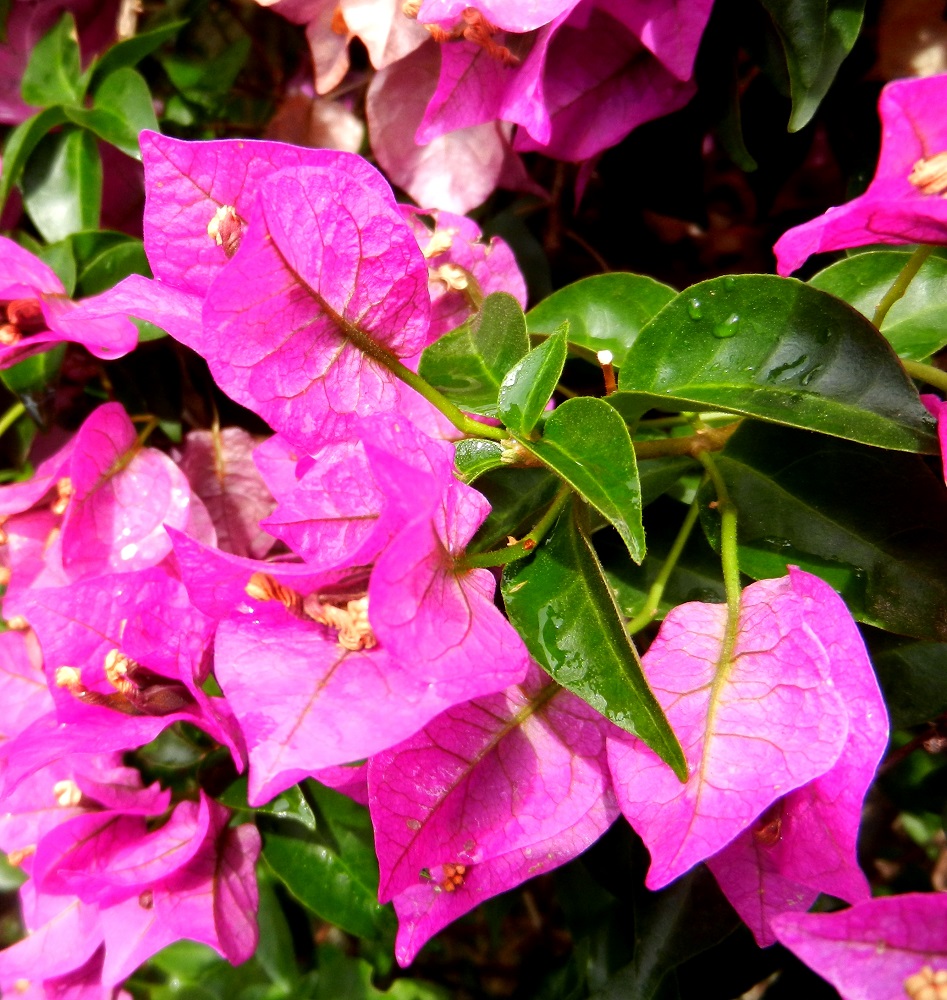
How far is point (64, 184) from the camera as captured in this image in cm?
74

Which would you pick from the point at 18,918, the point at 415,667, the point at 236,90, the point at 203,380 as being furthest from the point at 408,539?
the point at 18,918

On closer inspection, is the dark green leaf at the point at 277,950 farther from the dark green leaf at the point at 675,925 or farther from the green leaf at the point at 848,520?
the green leaf at the point at 848,520

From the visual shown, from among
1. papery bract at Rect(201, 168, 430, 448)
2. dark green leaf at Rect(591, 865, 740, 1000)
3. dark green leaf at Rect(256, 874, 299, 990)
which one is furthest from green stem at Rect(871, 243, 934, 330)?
dark green leaf at Rect(256, 874, 299, 990)

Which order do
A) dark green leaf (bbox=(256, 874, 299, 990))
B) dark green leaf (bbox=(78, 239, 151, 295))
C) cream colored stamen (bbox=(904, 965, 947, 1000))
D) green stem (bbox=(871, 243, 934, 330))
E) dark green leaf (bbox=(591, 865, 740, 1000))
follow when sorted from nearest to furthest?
cream colored stamen (bbox=(904, 965, 947, 1000)), green stem (bbox=(871, 243, 934, 330)), dark green leaf (bbox=(591, 865, 740, 1000)), dark green leaf (bbox=(78, 239, 151, 295)), dark green leaf (bbox=(256, 874, 299, 990))

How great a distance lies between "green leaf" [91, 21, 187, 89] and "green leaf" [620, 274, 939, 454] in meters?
0.49

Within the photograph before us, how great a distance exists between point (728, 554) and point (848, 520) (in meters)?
0.07

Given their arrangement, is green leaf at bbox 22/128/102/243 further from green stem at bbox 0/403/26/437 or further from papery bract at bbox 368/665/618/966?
papery bract at bbox 368/665/618/966

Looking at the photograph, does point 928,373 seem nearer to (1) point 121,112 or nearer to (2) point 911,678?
(2) point 911,678

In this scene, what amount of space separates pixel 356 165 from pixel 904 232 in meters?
0.26

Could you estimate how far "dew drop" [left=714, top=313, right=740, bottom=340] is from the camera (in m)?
0.45

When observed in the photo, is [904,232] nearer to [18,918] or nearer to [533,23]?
[533,23]

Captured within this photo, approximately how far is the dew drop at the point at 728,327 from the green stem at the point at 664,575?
0.32 ft

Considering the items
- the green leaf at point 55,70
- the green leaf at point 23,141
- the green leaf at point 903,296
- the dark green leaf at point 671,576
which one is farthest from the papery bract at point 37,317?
the green leaf at point 903,296

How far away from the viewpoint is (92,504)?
25.5 inches
